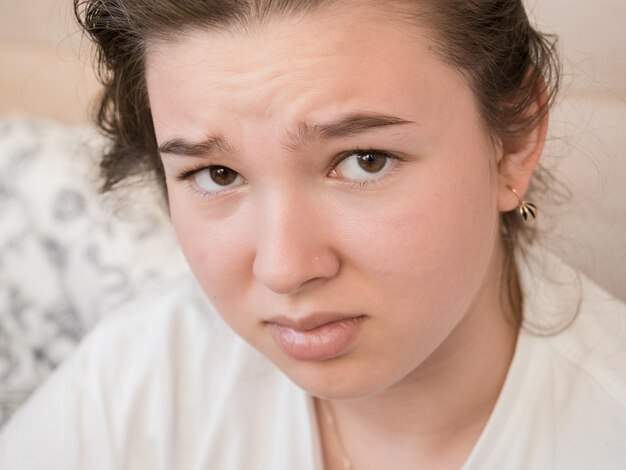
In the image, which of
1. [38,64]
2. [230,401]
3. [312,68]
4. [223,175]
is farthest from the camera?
[38,64]

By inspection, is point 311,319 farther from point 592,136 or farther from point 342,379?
point 592,136

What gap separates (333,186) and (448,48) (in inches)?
6.7

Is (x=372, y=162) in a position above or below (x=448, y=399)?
above

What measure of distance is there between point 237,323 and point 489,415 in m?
0.36

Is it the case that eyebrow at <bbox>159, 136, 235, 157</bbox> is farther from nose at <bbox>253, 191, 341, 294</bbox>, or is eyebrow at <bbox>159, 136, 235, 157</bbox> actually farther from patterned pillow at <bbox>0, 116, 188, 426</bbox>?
patterned pillow at <bbox>0, 116, 188, 426</bbox>

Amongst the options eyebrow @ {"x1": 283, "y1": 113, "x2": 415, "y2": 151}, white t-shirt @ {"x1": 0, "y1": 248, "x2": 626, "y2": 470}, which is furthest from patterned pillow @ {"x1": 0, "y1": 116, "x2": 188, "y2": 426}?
eyebrow @ {"x1": 283, "y1": 113, "x2": 415, "y2": 151}

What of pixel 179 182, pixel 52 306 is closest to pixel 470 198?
pixel 179 182

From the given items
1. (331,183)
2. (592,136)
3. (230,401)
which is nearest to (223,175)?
(331,183)

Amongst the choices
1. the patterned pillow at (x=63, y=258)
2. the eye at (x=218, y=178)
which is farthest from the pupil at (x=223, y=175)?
the patterned pillow at (x=63, y=258)

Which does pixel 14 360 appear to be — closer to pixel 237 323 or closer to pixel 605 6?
pixel 237 323

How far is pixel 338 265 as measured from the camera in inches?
33.0

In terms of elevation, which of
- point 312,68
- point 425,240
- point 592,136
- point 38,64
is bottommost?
point 425,240

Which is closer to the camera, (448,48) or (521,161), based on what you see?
(448,48)

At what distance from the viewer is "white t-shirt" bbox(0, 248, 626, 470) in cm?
108
